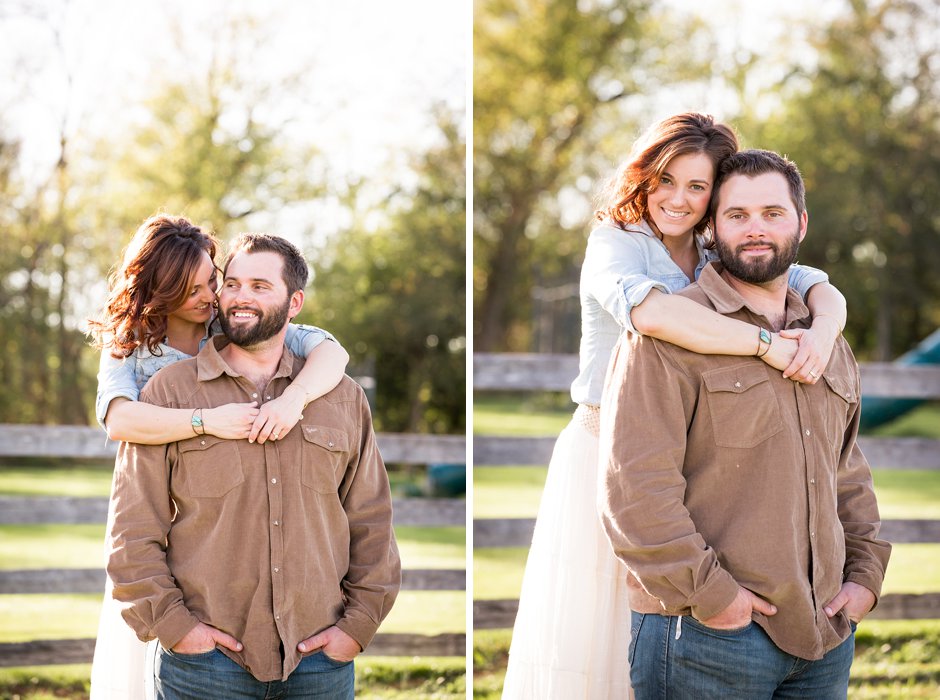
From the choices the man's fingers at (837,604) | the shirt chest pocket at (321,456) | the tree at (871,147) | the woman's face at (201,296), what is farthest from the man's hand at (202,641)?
the tree at (871,147)

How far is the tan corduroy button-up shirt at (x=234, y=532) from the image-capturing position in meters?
2.47

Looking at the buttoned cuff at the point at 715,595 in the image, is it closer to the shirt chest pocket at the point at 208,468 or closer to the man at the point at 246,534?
the man at the point at 246,534

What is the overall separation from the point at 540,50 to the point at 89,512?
13.0 metres

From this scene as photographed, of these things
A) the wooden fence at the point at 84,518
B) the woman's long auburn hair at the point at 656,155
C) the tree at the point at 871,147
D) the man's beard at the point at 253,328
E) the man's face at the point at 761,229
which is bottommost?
the wooden fence at the point at 84,518

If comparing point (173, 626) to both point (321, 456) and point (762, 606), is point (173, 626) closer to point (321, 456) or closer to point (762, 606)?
point (321, 456)

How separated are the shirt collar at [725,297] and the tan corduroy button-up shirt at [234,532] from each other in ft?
3.37

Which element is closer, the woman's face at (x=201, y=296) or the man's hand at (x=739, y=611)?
the man's hand at (x=739, y=611)

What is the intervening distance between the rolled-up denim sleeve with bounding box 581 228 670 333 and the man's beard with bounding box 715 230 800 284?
0.57 feet

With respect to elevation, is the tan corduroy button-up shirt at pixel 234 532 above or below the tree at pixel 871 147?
below

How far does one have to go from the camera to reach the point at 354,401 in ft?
9.17

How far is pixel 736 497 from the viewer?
2.41m

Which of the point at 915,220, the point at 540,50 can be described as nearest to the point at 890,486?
the point at 915,220

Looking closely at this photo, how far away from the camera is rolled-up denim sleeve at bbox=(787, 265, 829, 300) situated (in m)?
2.73

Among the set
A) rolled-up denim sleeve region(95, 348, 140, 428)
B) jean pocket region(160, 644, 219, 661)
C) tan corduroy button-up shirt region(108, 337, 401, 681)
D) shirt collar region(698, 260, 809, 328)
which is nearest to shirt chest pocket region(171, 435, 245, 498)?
tan corduroy button-up shirt region(108, 337, 401, 681)
